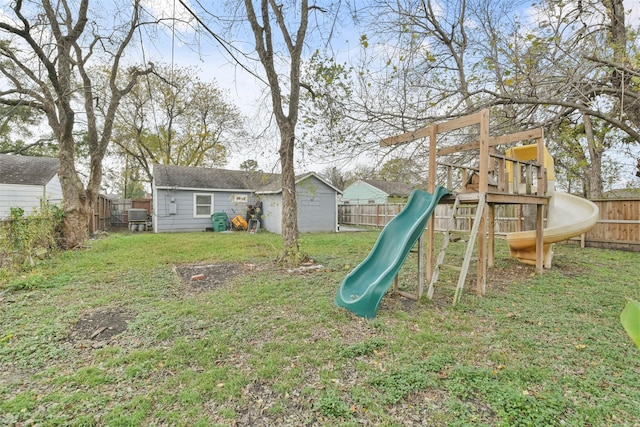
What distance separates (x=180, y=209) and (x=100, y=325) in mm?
11158

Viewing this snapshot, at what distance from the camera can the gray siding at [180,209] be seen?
13.4 metres

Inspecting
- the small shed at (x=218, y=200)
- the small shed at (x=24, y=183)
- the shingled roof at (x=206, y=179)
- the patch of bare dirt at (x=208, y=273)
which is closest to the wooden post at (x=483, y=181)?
the patch of bare dirt at (x=208, y=273)

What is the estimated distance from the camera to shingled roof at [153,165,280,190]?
13.6 m

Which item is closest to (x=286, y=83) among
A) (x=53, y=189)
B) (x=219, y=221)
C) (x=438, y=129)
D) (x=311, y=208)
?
(x=438, y=129)

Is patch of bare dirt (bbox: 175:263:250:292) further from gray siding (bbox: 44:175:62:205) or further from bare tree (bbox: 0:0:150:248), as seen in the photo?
gray siding (bbox: 44:175:62:205)

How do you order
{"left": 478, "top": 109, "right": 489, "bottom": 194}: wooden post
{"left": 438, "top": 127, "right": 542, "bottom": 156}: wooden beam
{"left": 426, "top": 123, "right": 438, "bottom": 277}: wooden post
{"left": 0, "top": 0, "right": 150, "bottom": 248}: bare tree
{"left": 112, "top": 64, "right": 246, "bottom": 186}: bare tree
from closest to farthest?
{"left": 478, "top": 109, "right": 489, "bottom": 194}: wooden post → {"left": 426, "top": 123, "right": 438, "bottom": 277}: wooden post → {"left": 438, "top": 127, "right": 542, "bottom": 156}: wooden beam → {"left": 0, "top": 0, "right": 150, "bottom": 248}: bare tree → {"left": 112, "top": 64, "right": 246, "bottom": 186}: bare tree

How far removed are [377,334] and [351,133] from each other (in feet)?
10.2

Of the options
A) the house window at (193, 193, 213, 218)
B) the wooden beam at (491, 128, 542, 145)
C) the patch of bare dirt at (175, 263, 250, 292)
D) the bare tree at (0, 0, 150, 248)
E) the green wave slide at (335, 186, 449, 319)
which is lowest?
the patch of bare dirt at (175, 263, 250, 292)

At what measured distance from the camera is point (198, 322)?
3.40 metres

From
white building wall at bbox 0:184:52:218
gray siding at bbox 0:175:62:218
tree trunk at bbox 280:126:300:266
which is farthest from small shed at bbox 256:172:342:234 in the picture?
white building wall at bbox 0:184:52:218

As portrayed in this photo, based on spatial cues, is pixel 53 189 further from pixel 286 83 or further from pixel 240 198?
pixel 286 83

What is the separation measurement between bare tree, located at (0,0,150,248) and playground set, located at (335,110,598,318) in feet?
19.2

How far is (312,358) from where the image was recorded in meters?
2.67

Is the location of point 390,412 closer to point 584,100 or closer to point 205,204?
point 584,100
